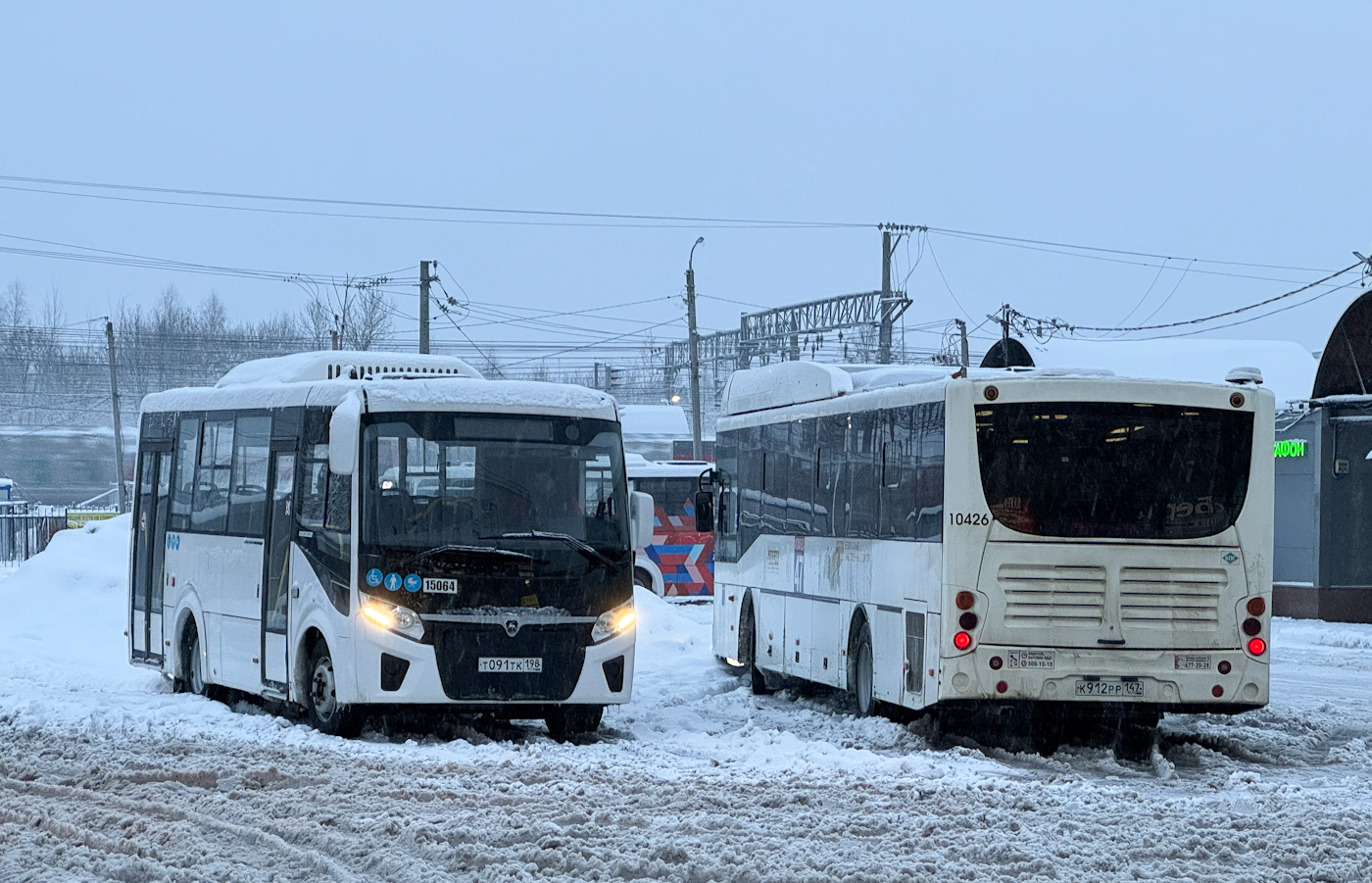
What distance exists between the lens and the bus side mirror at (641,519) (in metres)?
14.8

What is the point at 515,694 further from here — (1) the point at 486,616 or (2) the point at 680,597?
(2) the point at 680,597

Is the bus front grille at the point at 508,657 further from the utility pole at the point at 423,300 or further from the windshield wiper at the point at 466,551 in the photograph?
the utility pole at the point at 423,300

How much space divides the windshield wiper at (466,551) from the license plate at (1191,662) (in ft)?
15.5

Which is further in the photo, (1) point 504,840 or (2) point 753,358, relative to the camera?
(2) point 753,358

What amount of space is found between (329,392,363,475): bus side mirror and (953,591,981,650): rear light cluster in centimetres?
453

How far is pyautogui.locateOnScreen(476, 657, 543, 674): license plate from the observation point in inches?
538

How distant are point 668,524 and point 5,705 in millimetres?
19646

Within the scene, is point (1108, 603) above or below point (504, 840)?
above

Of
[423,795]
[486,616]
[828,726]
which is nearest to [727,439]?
[828,726]

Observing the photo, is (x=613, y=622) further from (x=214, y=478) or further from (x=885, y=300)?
(x=885, y=300)

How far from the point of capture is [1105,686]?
12945 millimetres

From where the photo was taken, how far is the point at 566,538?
14.0 m

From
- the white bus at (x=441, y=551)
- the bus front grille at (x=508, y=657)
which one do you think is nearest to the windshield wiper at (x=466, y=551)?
the white bus at (x=441, y=551)

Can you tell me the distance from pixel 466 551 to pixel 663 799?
3.85m
